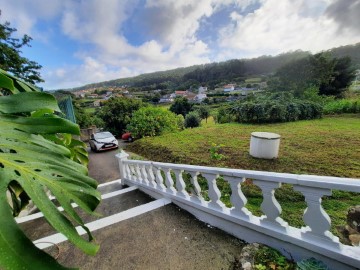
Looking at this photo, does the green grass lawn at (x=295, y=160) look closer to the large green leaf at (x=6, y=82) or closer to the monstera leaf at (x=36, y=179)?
the monstera leaf at (x=36, y=179)

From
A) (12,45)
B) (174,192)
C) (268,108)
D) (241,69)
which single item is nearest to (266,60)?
(241,69)

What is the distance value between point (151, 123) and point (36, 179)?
956 centimetres

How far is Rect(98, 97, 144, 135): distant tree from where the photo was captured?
18.1 metres

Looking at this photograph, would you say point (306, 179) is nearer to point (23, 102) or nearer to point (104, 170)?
point (23, 102)

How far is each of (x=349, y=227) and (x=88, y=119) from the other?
68.2ft

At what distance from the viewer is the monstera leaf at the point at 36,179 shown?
0.44m

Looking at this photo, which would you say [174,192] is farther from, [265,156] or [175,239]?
[265,156]

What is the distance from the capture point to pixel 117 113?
18266 mm

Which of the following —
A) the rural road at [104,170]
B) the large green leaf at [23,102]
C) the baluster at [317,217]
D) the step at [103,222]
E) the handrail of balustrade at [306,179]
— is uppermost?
the large green leaf at [23,102]

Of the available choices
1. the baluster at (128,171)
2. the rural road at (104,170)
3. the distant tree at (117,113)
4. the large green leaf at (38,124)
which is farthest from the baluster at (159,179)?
the distant tree at (117,113)

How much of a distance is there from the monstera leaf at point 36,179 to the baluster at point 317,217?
1456 millimetres

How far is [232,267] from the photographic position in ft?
5.58

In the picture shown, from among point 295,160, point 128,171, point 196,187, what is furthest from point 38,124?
point 295,160

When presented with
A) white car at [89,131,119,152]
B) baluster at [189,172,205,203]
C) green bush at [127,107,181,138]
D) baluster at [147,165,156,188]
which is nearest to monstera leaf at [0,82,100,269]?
baluster at [189,172,205,203]
